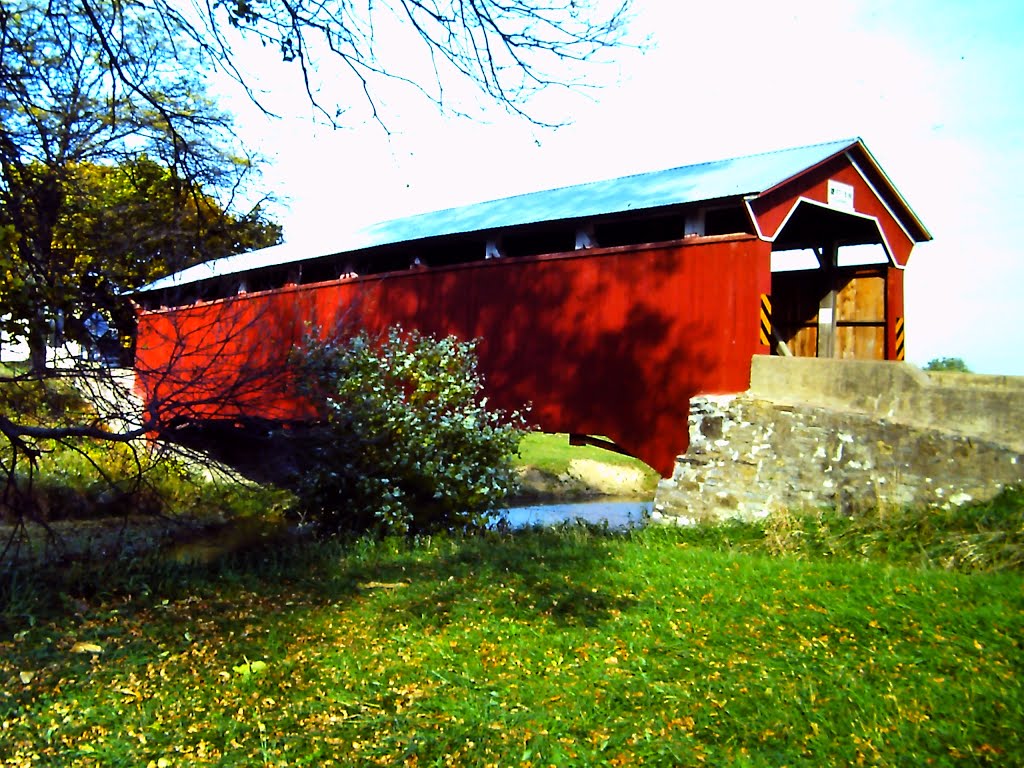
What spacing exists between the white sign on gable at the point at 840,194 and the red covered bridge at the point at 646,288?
2 cm

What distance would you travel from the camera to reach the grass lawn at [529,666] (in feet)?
12.0

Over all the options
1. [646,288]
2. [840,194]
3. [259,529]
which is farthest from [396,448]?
[840,194]

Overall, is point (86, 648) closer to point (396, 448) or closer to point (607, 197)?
point (396, 448)

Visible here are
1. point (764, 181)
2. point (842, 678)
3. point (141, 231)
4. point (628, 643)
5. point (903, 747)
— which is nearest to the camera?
point (903, 747)

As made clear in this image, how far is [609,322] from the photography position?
1005 cm

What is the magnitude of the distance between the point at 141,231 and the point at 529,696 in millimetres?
3815

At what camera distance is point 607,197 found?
1056 cm

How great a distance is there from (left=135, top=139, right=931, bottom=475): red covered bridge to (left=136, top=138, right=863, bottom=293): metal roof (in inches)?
1.6

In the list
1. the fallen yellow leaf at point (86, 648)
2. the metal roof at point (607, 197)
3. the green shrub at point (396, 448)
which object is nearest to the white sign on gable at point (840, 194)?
the metal roof at point (607, 197)

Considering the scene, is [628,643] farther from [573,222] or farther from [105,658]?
[573,222]

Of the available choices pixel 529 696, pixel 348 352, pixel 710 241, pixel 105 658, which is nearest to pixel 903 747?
pixel 529 696

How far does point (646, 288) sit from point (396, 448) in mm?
3160

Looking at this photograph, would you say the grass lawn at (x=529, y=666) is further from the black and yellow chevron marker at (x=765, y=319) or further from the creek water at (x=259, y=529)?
the black and yellow chevron marker at (x=765, y=319)

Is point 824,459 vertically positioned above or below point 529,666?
above
